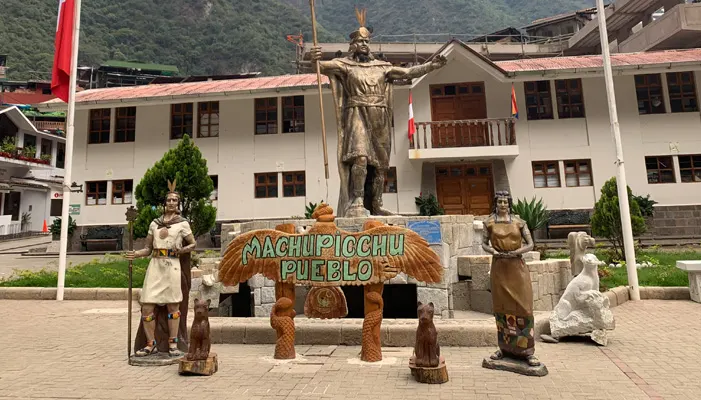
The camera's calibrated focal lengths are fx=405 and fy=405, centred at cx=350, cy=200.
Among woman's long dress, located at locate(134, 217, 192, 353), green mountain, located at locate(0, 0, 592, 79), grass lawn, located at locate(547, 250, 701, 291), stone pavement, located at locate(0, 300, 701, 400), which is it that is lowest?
stone pavement, located at locate(0, 300, 701, 400)

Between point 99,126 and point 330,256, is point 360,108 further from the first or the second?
point 99,126

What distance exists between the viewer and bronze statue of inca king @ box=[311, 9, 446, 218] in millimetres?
6777

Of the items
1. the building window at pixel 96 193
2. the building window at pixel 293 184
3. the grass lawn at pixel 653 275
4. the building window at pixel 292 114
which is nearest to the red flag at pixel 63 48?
the building window at pixel 293 184

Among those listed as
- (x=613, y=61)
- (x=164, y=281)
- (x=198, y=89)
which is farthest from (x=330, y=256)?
(x=613, y=61)

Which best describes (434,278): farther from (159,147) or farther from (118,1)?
(118,1)

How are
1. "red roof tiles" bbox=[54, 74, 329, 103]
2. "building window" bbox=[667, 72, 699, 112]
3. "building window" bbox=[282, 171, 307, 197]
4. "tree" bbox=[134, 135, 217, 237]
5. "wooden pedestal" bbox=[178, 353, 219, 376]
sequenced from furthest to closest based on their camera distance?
"building window" bbox=[282, 171, 307, 197] < "red roof tiles" bbox=[54, 74, 329, 103] < "building window" bbox=[667, 72, 699, 112] < "tree" bbox=[134, 135, 217, 237] < "wooden pedestal" bbox=[178, 353, 219, 376]

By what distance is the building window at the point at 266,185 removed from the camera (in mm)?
18172

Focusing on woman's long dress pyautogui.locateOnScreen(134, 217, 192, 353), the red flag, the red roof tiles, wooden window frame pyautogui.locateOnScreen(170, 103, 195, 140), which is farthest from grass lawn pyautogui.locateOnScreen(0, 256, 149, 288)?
the red roof tiles

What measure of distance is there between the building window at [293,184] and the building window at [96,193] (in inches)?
330

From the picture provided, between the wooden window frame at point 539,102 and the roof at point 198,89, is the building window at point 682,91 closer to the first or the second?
the wooden window frame at point 539,102

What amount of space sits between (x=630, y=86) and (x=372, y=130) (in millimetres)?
15790

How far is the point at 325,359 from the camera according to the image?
4.71 metres

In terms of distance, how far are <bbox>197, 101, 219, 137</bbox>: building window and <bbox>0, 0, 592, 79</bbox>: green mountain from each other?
32193mm

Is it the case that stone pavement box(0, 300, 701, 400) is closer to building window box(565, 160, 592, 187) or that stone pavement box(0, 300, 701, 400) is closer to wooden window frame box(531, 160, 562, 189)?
wooden window frame box(531, 160, 562, 189)
